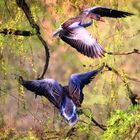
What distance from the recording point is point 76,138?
9.27ft

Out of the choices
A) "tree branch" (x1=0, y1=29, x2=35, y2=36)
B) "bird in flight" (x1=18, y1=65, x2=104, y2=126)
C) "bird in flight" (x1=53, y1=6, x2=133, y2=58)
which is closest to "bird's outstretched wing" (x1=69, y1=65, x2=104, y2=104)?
"bird in flight" (x1=18, y1=65, x2=104, y2=126)

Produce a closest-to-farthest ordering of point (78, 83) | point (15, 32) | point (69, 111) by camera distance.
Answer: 1. point (69, 111)
2. point (78, 83)
3. point (15, 32)

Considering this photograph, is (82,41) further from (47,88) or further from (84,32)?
(47,88)

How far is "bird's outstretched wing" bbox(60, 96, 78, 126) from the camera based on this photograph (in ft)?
5.81

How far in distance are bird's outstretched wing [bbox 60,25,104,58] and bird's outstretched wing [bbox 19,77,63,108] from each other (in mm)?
155

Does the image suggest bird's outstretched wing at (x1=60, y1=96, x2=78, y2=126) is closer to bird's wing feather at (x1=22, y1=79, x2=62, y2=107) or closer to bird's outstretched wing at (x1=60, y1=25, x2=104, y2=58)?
bird's wing feather at (x1=22, y1=79, x2=62, y2=107)

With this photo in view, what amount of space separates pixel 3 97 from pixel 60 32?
94cm

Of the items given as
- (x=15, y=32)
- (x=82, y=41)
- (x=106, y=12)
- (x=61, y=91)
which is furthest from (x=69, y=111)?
(x=15, y=32)

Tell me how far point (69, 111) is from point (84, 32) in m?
0.29

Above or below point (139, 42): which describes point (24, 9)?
above

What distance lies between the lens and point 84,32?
6.27ft

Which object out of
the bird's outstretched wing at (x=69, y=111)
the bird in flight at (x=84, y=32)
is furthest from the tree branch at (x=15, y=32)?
the bird's outstretched wing at (x=69, y=111)

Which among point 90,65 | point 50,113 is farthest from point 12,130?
point 90,65

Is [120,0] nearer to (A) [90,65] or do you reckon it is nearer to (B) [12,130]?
(A) [90,65]
